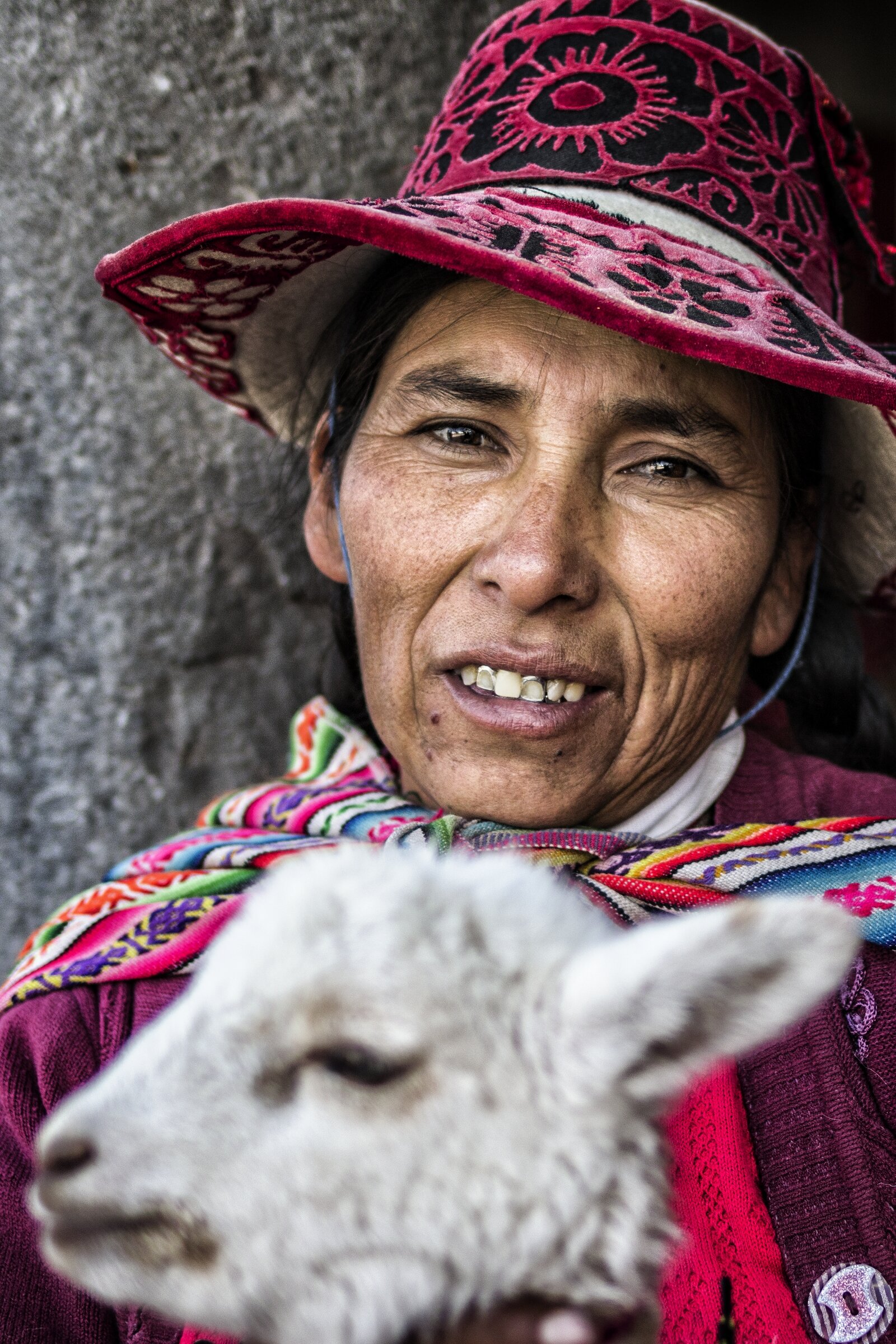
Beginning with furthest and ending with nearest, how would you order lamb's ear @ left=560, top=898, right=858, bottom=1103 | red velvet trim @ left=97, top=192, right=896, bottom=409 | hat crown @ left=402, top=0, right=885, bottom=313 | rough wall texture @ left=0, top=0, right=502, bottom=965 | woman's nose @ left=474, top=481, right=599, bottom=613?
rough wall texture @ left=0, top=0, right=502, bottom=965, hat crown @ left=402, top=0, right=885, bottom=313, woman's nose @ left=474, top=481, right=599, bottom=613, red velvet trim @ left=97, top=192, right=896, bottom=409, lamb's ear @ left=560, top=898, right=858, bottom=1103

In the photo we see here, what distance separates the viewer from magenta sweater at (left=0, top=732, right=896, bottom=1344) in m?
1.04

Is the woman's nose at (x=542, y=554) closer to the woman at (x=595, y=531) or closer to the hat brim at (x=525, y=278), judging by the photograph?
the woman at (x=595, y=531)

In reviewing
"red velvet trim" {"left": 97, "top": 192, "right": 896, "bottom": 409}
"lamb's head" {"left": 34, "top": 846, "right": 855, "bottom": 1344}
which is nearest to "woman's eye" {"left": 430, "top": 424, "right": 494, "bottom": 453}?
"red velvet trim" {"left": 97, "top": 192, "right": 896, "bottom": 409}

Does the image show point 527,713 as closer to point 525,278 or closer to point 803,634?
point 525,278

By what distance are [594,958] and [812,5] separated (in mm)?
3710

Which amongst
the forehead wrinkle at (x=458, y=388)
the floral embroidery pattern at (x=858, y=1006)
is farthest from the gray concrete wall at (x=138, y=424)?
the floral embroidery pattern at (x=858, y=1006)

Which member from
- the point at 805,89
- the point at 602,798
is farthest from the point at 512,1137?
the point at 805,89

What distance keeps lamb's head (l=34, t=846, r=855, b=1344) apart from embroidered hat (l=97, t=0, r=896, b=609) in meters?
0.68

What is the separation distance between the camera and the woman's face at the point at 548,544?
1.14 m

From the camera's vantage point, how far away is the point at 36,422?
171 centimetres

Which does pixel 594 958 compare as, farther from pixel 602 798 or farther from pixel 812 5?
pixel 812 5

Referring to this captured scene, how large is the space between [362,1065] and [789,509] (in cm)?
114

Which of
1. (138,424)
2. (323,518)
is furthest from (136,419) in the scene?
(323,518)

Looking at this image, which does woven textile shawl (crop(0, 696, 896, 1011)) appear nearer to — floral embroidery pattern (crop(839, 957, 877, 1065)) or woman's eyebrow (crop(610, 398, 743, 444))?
floral embroidery pattern (crop(839, 957, 877, 1065))
